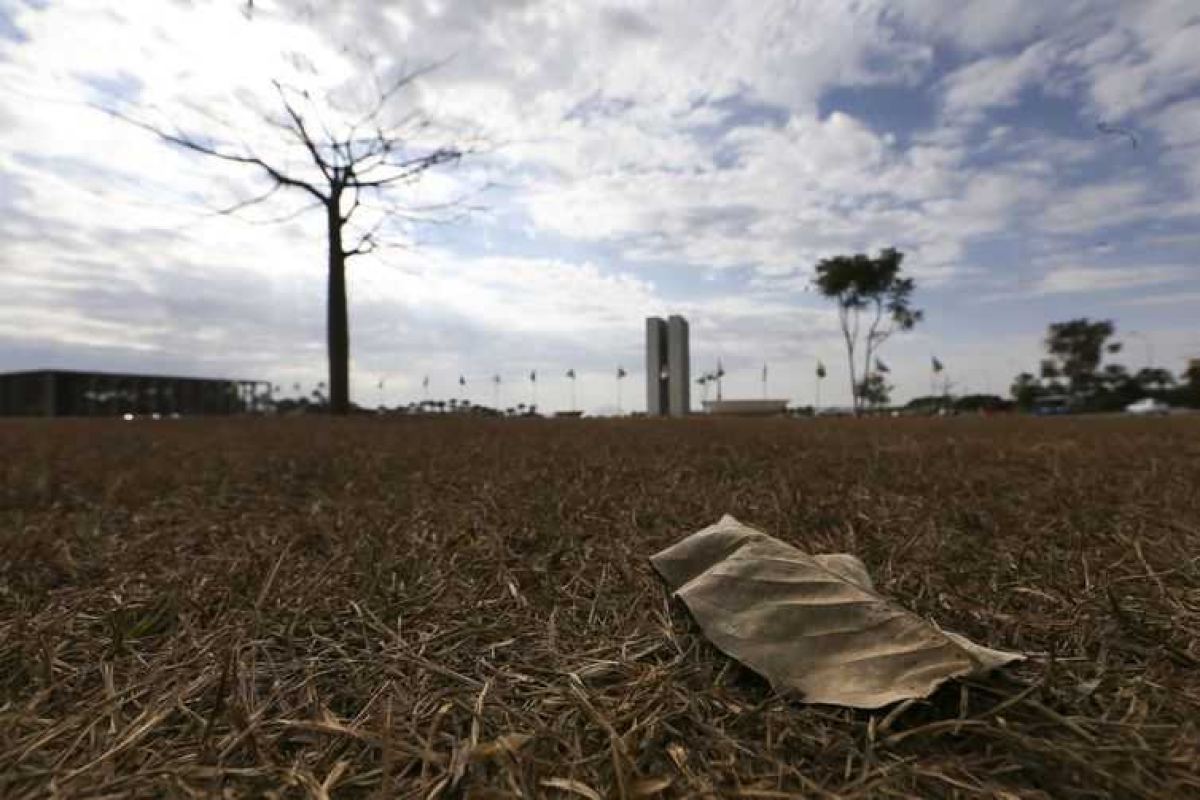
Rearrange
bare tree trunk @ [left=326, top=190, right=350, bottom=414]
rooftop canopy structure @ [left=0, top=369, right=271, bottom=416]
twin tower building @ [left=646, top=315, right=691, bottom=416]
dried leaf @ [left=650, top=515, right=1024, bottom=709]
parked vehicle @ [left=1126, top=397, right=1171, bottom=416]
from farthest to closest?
twin tower building @ [left=646, top=315, right=691, bottom=416] → rooftop canopy structure @ [left=0, top=369, right=271, bottom=416] → parked vehicle @ [left=1126, top=397, right=1171, bottom=416] → bare tree trunk @ [left=326, top=190, right=350, bottom=414] → dried leaf @ [left=650, top=515, right=1024, bottom=709]

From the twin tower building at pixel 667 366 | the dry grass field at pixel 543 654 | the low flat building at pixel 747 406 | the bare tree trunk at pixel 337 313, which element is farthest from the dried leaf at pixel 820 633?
the twin tower building at pixel 667 366

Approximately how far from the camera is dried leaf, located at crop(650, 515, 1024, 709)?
0.69 metres

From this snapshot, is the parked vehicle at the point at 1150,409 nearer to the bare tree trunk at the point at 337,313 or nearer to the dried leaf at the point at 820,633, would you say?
the bare tree trunk at the point at 337,313

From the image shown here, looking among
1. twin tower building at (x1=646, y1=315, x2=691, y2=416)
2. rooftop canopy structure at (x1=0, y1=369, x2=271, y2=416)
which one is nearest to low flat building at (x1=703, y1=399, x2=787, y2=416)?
twin tower building at (x1=646, y1=315, x2=691, y2=416)

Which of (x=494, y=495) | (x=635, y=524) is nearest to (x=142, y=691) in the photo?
(x=635, y=524)

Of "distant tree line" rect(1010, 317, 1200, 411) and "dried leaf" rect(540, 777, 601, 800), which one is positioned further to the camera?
"distant tree line" rect(1010, 317, 1200, 411)

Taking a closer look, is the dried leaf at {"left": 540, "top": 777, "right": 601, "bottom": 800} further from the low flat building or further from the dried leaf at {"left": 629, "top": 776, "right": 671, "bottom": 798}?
the low flat building

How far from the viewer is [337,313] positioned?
1092 cm

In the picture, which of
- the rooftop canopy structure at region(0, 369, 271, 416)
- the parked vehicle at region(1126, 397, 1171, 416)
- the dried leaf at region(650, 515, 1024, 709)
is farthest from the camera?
the rooftop canopy structure at region(0, 369, 271, 416)

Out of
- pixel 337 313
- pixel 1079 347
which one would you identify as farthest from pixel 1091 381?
pixel 337 313

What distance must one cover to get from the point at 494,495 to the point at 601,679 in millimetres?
1483

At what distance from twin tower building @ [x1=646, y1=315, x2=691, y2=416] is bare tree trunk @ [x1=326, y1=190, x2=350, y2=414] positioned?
41.6 metres

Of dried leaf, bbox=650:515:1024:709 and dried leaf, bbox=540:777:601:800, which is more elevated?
dried leaf, bbox=650:515:1024:709

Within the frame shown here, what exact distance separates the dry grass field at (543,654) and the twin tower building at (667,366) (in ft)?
164
